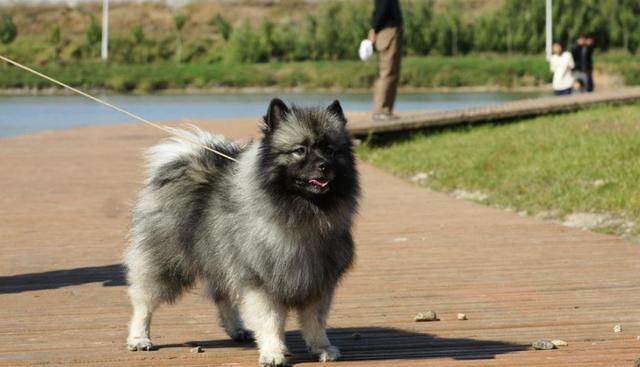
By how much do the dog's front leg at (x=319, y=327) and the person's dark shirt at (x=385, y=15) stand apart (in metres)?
12.3

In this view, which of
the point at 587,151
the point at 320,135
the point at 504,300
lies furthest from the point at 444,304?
the point at 587,151

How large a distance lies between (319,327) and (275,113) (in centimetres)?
108

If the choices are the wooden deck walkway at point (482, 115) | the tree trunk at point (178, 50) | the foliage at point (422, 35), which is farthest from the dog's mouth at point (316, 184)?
the tree trunk at point (178, 50)

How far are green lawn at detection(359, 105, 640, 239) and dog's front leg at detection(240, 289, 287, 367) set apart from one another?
5.39 metres

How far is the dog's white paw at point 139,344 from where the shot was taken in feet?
22.0

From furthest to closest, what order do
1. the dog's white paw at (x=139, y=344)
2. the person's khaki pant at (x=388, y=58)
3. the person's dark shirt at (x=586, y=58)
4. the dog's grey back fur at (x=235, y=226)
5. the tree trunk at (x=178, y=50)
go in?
the tree trunk at (x=178, y=50), the person's dark shirt at (x=586, y=58), the person's khaki pant at (x=388, y=58), the dog's white paw at (x=139, y=344), the dog's grey back fur at (x=235, y=226)

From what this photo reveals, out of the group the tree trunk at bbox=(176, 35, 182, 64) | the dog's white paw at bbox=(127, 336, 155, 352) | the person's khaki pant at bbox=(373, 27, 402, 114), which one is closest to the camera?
the dog's white paw at bbox=(127, 336, 155, 352)

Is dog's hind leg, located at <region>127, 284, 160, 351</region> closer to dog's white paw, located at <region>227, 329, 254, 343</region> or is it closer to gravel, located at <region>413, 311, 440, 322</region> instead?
dog's white paw, located at <region>227, 329, 254, 343</region>

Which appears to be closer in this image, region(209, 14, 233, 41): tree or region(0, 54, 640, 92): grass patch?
region(0, 54, 640, 92): grass patch

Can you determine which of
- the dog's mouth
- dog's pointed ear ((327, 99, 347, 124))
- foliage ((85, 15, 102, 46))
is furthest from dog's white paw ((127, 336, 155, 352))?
foliage ((85, 15, 102, 46))

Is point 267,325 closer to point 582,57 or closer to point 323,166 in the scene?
point 323,166

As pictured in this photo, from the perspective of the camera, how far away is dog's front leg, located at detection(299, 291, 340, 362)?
20.8 feet

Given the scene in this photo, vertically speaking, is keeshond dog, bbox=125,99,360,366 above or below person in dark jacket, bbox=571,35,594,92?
below

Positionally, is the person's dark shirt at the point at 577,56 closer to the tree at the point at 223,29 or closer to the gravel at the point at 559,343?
the gravel at the point at 559,343
